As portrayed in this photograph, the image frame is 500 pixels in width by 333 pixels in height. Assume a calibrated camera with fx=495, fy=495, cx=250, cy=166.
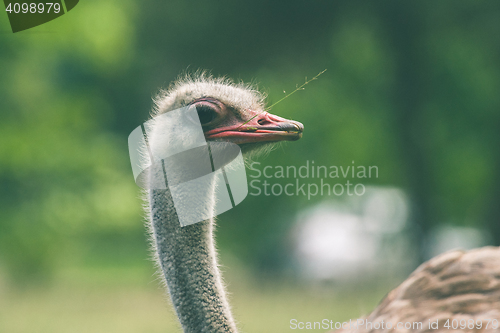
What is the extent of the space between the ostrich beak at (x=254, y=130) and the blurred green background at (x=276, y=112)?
3.87 m

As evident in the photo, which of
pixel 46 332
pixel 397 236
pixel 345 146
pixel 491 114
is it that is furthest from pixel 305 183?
pixel 46 332

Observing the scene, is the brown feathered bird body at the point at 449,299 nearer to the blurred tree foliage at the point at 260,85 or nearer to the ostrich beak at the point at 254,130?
the ostrich beak at the point at 254,130

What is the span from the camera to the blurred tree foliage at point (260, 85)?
6.11 metres

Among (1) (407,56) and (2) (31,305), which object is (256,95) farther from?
(1) (407,56)

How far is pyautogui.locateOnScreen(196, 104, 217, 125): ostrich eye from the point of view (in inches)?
73.1

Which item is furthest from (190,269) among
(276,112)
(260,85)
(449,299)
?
(260,85)

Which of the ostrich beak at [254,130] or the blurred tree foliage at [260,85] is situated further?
the blurred tree foliage at [260,85]

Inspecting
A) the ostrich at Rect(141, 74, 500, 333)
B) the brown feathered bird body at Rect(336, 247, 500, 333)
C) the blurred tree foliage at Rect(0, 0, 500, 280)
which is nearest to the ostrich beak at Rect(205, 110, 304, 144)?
the ostrich at Rect(141, 74, 500, 333)

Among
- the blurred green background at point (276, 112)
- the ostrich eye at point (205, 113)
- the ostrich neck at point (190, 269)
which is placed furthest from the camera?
the blurred green background at point (276, 112)

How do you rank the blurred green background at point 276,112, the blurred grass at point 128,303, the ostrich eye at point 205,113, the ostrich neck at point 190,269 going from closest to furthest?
the ostrich neck at point 190,269 → the ostrich eye at point 205,113 → the blurred grass at point 128,303 → the blurred green background at point 276,112

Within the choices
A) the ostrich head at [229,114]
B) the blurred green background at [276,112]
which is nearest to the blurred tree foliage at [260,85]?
the blurred green background at [276,112]

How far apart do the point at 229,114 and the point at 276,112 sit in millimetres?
3896

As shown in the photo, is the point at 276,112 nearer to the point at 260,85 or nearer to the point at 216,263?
the point at 260,85

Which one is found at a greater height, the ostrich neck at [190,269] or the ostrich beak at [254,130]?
the ostrich beak at [254,130]
